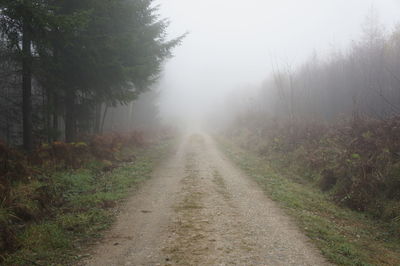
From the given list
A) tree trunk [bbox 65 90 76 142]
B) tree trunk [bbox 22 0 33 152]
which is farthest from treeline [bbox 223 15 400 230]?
tree trunk [bbox 22 0 33 152]

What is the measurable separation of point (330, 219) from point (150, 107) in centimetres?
2635

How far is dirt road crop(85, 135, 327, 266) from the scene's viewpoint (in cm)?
395

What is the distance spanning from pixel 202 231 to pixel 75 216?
2.84 metres

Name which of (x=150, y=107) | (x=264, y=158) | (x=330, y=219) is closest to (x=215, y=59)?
(x=150, y=107)

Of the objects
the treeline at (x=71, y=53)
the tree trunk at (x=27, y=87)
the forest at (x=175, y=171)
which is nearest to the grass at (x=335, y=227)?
the forest at (x=175, y=171)

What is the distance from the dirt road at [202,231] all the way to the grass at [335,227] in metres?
0.36

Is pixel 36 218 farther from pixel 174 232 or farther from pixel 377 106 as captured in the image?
pixel 377 106

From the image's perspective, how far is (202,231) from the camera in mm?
4855

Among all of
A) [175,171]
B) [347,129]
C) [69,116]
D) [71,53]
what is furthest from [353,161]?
[69,116]

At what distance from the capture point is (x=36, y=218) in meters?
5.20

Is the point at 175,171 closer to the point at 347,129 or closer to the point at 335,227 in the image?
the point at 335,227

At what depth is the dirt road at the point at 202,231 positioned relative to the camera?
395cm

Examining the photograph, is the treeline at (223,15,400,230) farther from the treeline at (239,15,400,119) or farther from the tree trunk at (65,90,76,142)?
the tree trunk at (65,90,76,142)

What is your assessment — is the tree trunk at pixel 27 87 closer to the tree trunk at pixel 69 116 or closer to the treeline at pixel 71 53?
the treeline at pixel 71 53
